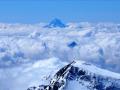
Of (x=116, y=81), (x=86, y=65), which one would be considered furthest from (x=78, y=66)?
(x=116, y=81)

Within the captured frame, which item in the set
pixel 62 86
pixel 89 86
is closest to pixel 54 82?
pixel 62 86

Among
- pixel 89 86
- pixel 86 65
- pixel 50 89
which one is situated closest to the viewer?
pixel 50 89

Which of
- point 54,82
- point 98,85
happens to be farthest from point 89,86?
point 54,82

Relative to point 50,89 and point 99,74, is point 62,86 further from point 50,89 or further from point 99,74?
point 99,74

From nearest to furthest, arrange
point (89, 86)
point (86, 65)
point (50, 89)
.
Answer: point (50, 89) → point (89, 86) → point (86, 65)

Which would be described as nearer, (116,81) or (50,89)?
(50,89)

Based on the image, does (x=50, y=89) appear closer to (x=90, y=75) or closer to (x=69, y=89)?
(x=69, y=89)

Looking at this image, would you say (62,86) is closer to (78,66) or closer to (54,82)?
(54,82)

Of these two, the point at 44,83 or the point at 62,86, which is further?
A: the point at 44,83
